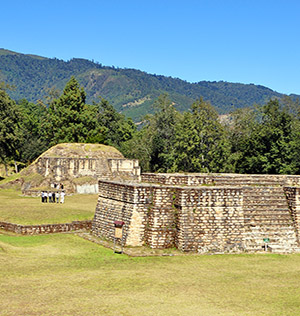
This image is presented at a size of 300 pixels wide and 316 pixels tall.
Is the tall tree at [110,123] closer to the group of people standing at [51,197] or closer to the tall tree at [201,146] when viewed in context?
the tall tree at [201,146]

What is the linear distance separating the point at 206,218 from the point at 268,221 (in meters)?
2.82

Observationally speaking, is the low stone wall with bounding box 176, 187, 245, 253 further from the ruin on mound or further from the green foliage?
the green foliage

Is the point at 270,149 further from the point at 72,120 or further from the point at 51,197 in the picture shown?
the point at 72,120

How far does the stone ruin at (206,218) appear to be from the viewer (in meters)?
17.9

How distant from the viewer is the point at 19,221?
21.7 metres

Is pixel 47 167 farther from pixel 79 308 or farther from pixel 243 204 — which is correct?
pixel 79 308

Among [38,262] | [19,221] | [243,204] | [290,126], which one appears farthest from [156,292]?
[290,126]

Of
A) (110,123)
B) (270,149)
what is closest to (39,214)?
(270,149)

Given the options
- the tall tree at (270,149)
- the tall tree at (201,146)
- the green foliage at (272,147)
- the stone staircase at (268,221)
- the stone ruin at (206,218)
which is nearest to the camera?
the stone ruin at (206,218)

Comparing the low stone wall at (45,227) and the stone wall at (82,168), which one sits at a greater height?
the stone wall at (82,168)

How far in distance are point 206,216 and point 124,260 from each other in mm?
3780

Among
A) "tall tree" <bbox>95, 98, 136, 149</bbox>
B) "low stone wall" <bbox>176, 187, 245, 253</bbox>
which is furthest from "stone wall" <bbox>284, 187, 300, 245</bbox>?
"tall tree" <bbox>95, 98, 136, 149</bbox>

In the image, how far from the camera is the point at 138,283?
43.3ft

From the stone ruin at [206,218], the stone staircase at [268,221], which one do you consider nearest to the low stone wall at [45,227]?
the stone ruin at [206,218]
